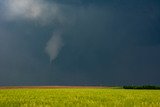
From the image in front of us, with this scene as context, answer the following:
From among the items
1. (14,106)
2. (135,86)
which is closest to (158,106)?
(14,106)

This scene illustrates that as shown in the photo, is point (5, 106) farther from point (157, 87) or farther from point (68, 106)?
point (157, 87)

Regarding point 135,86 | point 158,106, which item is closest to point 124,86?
point 135,86

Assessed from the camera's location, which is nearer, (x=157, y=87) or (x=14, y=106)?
(x=14, y=106)

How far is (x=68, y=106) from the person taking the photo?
20219mm

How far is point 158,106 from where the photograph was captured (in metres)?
21.0

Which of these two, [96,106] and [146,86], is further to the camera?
[146,86]

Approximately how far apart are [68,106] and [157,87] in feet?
279

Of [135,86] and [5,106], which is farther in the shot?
[135,86]

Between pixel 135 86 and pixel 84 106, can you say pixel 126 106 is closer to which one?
pixel 84 106

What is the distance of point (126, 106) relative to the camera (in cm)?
2116

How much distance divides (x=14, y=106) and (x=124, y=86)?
3455 inches

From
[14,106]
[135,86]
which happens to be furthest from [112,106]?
[135,86]

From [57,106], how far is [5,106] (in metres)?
2.93

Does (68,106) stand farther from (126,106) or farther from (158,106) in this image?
(158,106)
